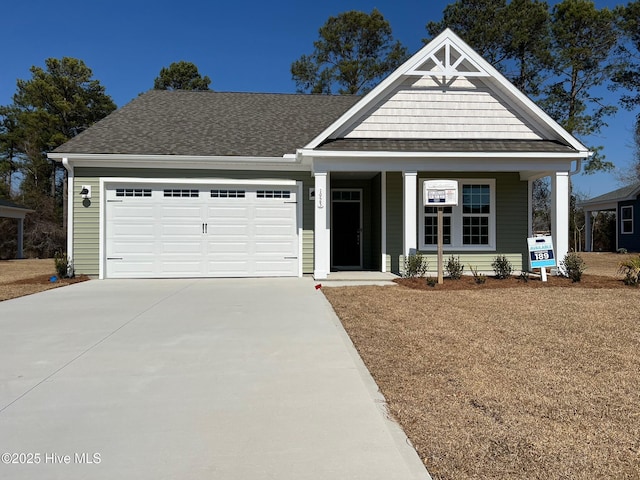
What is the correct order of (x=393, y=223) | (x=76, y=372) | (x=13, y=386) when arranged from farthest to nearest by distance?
(x=393, y=223) → (x=76, y=372) → (x=13, y=386)

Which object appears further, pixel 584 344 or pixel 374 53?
pixel 374 53

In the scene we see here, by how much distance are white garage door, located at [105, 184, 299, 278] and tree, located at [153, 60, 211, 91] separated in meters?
23.1

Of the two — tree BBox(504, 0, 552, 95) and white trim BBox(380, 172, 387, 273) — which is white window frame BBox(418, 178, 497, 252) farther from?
tree BBox(504, 0, 552, 95)

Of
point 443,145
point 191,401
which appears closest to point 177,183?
point 443,145

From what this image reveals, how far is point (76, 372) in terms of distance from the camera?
14.4 ft

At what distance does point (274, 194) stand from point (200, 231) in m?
2.19

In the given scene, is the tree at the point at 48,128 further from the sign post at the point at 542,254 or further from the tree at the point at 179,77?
the sign post at the point at 542,254

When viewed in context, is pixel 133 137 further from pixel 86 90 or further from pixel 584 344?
pixel 86 90

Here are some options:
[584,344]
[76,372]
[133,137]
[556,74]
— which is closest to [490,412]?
[584,344]

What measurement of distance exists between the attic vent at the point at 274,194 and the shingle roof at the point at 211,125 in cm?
98

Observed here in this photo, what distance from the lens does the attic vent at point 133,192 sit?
12219 mm

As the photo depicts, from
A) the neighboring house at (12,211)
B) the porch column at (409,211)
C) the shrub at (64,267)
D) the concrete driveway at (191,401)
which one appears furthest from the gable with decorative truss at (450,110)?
the neighboring house at (12,211)

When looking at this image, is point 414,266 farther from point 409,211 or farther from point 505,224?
point 505,224

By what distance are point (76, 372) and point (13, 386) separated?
51cm
